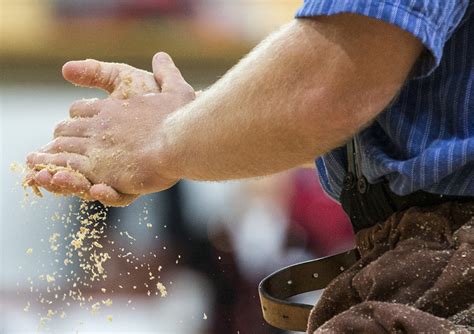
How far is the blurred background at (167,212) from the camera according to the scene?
7.47 ft

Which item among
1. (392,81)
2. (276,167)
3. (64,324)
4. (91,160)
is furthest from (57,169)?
(64,324)

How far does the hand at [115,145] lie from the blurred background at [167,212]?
84 cm

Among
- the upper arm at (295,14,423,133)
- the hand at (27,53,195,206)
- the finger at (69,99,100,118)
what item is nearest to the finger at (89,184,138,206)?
the hand at (27,53,195,206)

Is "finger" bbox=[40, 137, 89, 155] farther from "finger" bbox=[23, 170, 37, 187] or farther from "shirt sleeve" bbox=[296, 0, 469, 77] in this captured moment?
"shirt sleeve" bbox=[296, 0, 469, 77]

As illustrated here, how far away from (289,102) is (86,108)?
36 centimetres

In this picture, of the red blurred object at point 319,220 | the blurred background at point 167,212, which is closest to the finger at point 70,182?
the blurred background at point 167,212

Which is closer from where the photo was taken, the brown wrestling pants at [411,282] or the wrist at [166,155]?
the brown wrestling pants at [411,282]

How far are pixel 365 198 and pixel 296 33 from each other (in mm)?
248

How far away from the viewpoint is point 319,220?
2.39 metres

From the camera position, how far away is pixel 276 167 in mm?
940

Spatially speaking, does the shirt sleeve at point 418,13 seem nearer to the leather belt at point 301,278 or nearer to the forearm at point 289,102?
the forearm at point 289,102

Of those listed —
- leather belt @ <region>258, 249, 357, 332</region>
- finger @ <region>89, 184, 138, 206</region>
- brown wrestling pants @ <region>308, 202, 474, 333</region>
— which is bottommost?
leather belt @ <region>258, 249, 357, 332</region>

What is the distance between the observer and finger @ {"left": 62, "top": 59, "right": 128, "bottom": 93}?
1.21 meters

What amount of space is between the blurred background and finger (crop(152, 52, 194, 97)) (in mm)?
810
